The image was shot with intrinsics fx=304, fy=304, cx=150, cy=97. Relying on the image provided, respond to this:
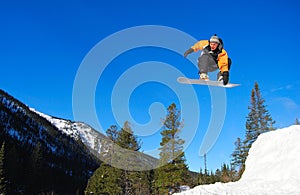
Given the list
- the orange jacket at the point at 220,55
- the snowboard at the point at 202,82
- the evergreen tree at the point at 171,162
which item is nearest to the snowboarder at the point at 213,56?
the orange jacket at the point at 220,55

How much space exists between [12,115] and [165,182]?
437 ft

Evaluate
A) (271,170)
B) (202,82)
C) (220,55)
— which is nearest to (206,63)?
(220,55)

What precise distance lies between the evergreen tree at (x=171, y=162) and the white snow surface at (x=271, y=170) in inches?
365

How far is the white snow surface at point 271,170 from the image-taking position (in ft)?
37.4

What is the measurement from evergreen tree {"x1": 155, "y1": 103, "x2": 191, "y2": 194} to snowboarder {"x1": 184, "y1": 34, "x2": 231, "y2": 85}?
828 inches

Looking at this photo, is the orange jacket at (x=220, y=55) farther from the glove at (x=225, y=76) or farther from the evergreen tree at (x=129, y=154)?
the evergreen tree at (x=129, y=154)

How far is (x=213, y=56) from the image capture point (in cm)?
728

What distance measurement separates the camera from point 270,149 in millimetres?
18016

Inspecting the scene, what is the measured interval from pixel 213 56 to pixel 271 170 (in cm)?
1003

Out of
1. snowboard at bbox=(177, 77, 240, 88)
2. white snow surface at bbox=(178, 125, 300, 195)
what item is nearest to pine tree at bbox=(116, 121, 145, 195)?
white snow surface at bbox=(178, 125, 300, 195)

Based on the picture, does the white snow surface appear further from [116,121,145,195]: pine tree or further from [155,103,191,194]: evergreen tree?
[116,121,145,195]: pine tree

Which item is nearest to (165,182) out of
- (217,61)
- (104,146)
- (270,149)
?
(104,146)

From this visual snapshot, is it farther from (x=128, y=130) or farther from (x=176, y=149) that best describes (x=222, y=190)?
(x=128, y=130)

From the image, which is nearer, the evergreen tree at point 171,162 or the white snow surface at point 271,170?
the white snow surface at point 271,170
